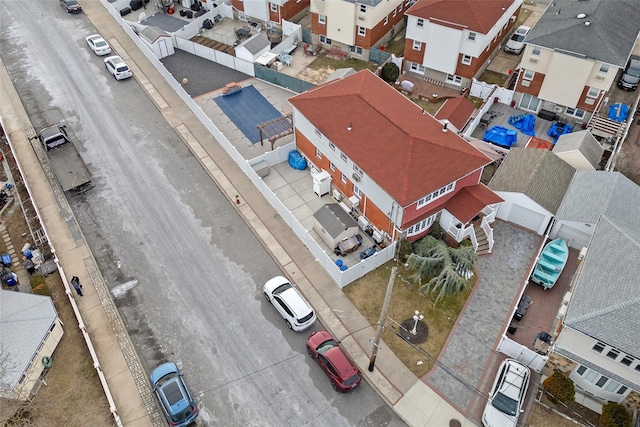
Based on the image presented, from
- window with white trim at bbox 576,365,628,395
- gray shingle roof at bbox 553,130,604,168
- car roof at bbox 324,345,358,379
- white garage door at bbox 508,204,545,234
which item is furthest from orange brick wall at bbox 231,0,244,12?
window with white trim at bbox 576,365,628,395

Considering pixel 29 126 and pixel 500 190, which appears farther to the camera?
pixel 29 126

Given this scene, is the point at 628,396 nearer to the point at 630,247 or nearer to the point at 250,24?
the point at 630,247

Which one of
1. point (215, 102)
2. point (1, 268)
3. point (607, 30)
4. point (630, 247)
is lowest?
point (1, 268)

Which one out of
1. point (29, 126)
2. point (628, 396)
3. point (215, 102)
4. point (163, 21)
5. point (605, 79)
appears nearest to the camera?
point (628, 396)

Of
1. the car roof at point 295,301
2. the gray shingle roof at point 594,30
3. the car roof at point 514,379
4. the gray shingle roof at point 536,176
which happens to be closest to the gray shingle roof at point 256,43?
the gray shingle roof at point 594,30

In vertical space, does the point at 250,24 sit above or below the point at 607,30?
below

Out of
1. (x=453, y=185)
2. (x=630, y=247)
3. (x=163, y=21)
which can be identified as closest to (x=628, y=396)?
(x=630, y=247)

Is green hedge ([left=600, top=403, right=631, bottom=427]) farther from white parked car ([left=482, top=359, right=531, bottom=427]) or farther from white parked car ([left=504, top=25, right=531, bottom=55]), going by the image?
white parked car ([left=504, top=25, right=531, bottom=55])
